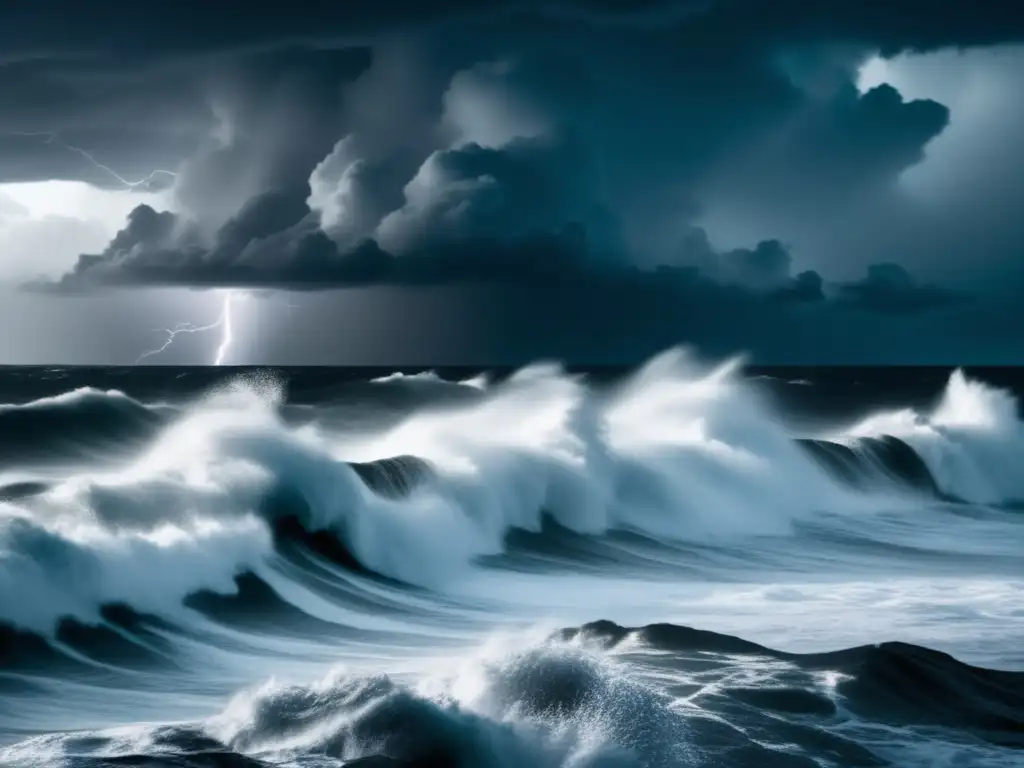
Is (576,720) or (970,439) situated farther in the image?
(970,439)

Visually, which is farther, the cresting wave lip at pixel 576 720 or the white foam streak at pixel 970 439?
the white foam streak at pixel 970 439

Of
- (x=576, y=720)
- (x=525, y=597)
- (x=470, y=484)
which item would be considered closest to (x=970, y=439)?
(x=470, y=484)

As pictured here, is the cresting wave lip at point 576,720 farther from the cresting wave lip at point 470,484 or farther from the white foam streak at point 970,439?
the white foam streak at point 970,439

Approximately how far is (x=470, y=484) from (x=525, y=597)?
525 centimetres

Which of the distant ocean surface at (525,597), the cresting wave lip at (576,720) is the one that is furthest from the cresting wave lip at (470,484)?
the cresting wave lip at (576,720)

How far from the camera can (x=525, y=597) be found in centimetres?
1577

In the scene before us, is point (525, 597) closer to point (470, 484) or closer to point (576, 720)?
point (470, 484)

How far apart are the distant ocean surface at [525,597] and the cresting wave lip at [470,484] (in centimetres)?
6

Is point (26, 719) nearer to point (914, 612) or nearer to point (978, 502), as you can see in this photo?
point (914, 612)

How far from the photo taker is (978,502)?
93.9 ft

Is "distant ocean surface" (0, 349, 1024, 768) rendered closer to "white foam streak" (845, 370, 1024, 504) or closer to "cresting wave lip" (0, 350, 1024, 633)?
"cresting wave lip" (0, 350, 1024, 633)

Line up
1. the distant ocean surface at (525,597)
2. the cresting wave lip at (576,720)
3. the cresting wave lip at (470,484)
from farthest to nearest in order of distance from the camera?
the cresting wave lip at (470,484)
the distant ocean surface at (525,597)
the cresting wave lip at (576,720)

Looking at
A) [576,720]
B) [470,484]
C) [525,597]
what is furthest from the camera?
[470,484]

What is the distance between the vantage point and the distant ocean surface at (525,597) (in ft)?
27.5
